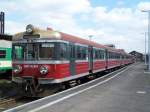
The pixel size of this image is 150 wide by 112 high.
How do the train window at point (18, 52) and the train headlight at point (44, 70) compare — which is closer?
the train headlight at point (44, 70)

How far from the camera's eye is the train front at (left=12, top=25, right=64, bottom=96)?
51.5ft

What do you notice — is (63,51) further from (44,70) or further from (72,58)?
(72,58)

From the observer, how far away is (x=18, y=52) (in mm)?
16656

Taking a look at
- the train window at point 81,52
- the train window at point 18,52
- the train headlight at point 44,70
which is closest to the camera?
the train headlight at point 44,70

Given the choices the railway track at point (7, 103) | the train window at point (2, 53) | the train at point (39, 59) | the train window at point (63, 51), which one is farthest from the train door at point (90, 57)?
the railway track at point (7, 103)

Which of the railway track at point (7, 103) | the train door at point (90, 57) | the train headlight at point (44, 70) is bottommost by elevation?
the railway track at point (7, 103)

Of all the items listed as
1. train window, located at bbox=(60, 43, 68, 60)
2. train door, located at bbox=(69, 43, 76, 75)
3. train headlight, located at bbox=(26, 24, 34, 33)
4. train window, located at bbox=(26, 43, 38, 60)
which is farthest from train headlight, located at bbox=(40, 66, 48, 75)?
train door, located at bbox=(69, 43, 76, 75)

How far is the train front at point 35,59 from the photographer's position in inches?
618

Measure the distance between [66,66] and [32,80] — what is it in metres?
2.13

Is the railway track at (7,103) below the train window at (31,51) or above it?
below

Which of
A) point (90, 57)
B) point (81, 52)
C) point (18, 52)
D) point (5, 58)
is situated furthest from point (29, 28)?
point (5, 58)

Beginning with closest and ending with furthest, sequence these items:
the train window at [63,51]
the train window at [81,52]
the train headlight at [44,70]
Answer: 1. the train headlight at [44,70]
2. the train window at [63,51]
3. the train window at [81,52]

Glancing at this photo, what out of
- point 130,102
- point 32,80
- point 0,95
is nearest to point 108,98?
point 130,102

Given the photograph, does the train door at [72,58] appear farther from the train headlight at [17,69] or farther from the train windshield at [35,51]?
the train headlight at [17,69]
